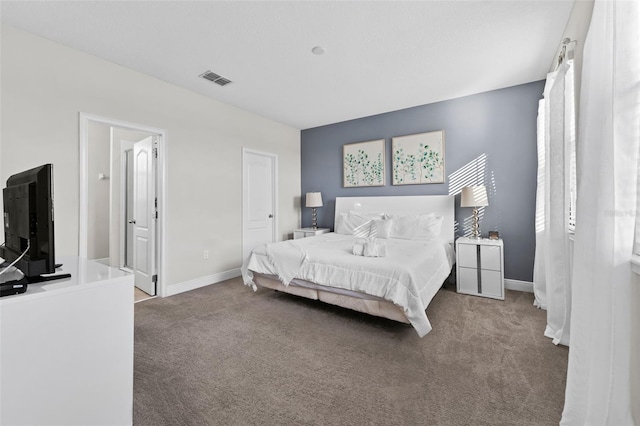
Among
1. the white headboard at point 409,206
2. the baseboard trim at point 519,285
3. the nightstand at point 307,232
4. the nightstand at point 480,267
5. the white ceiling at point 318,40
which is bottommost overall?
the baseboard trim at point 519,285

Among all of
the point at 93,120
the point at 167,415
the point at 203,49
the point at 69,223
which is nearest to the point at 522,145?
the point at 203,49

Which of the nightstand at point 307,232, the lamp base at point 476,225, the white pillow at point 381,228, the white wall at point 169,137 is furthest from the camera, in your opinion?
the nightstand at point 307,232

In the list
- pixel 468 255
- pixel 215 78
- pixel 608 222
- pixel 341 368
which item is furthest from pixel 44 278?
pixel 468 255

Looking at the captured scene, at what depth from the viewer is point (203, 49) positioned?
2705mm

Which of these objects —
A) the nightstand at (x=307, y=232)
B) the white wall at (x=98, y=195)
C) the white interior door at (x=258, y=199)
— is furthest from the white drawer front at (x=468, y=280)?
the white wall at (x=98, y=195)

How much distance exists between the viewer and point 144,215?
145 inches

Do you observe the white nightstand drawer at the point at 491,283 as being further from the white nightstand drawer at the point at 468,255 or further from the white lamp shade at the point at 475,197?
the white lamp shade at the point at 475,197

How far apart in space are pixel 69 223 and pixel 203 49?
7.02 ft

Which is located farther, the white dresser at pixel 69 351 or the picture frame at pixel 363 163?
the picture frame at pixel 363 163

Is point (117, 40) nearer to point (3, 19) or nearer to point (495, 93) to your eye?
point (3, 19)

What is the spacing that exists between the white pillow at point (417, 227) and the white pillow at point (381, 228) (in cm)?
12

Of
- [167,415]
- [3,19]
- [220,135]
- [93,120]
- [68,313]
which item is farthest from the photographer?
[220,135]

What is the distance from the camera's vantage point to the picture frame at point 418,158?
4121 mm

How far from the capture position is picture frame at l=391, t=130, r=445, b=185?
412 centimetres
